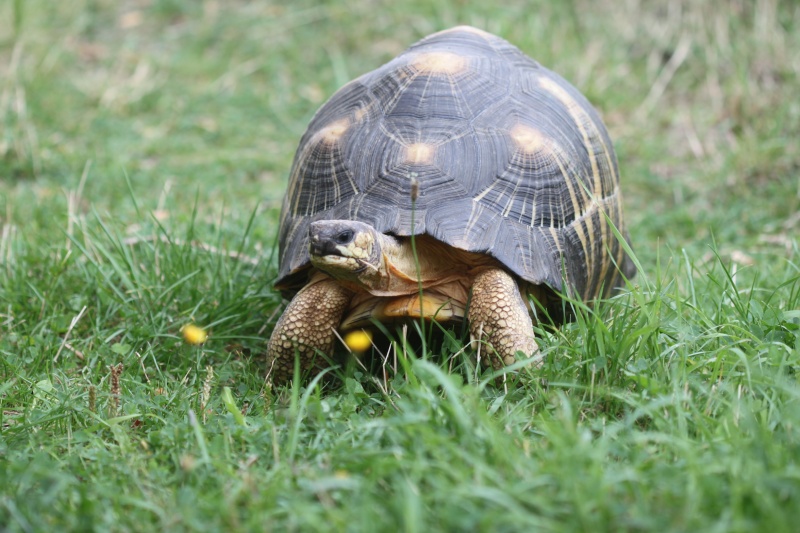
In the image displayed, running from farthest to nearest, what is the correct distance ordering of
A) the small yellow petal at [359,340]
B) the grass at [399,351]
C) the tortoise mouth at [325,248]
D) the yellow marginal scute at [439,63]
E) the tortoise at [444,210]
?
the yellow marginal scute at [439,63] → the small yellow petal at [359,340] → the tortoise at [444,210] → the tortoise mouth at [325,248] → the grass at [399,351]

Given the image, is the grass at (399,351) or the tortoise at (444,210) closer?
the grass at (399,351)

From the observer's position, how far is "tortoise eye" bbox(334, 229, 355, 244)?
2.56 metres

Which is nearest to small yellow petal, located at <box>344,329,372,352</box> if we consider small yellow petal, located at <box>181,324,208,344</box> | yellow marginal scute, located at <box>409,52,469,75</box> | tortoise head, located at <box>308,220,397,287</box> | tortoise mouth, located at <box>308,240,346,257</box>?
tortoise head, located at <box>308,220,397,287</box>

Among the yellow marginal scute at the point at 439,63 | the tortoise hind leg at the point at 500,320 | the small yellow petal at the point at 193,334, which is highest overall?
the yellow marginal scute at the point at 439,63

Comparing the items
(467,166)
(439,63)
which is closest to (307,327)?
(467,166)

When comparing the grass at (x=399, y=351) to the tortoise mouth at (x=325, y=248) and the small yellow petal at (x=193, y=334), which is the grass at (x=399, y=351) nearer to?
the small yellow petal at (x=193, y=334)

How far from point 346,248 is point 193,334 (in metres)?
0.75

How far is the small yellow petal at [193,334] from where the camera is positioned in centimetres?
292

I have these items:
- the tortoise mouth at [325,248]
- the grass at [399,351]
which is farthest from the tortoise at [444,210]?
the grass at [399,351]

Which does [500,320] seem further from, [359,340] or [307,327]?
[307,327]

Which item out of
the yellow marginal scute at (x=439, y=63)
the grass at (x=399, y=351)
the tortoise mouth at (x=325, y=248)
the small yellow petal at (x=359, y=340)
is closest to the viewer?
the grass at (x=399, y=351)

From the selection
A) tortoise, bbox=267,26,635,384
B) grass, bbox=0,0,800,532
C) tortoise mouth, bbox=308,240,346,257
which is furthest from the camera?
tortoise, bbox=267,26,635,384

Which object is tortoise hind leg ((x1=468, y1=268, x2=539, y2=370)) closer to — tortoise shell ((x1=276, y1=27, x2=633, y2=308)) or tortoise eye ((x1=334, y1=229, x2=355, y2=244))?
tortoise shell ((x1=276, y1=27, x2=633, y2=308))

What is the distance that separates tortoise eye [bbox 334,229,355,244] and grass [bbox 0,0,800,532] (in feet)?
1.51
